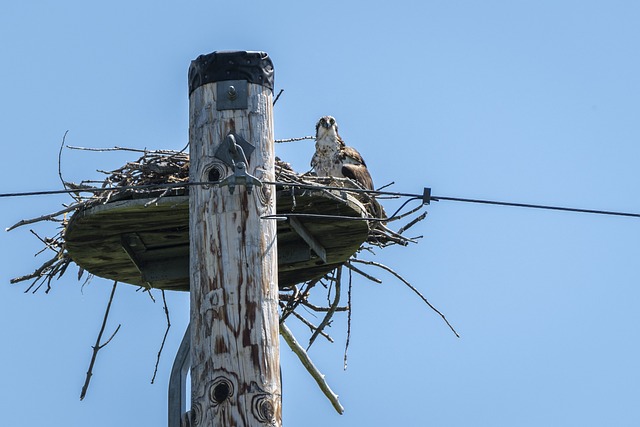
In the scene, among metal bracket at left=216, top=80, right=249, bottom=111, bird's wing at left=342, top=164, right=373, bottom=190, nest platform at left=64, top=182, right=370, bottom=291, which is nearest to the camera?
metal bracket at left=216, top=80, right=249, bottom=111

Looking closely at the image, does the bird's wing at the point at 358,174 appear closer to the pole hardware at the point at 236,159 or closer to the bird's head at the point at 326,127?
the bird's head at the point at 326,127

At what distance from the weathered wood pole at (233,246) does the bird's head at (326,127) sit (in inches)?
165

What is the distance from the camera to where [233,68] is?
234 inches

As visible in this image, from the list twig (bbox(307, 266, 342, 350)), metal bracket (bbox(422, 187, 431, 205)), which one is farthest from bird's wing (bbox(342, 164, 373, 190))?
metal bracket (bbox(422, 187, 431, 205))

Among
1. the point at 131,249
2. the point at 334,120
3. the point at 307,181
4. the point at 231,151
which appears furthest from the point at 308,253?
the point at 334,120

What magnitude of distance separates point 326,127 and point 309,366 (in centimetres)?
304

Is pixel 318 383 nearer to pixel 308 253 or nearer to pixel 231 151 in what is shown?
pixel 308 253

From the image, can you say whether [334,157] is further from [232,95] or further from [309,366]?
[232,95]

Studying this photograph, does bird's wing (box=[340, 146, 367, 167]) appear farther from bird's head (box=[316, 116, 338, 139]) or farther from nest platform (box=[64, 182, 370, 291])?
nest platform (box=[64, 182, 370, 291])

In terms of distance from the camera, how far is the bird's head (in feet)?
33.6

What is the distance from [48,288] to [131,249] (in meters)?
0.71

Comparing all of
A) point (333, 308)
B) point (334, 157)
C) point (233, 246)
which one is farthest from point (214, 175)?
point (334, 157)

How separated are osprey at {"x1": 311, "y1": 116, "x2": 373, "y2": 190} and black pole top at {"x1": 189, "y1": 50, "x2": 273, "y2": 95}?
3810 millimetres

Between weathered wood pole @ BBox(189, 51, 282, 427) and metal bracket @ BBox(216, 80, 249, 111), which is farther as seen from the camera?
metal bracket @ BBox(216, 80, 249, 111)
